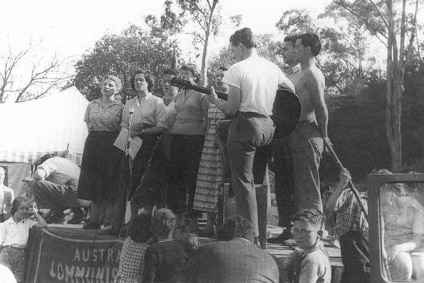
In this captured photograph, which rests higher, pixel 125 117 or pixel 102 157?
pixel 125 117

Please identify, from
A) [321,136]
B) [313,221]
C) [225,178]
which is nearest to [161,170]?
[225,178]

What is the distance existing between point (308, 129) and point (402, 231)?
2.11m

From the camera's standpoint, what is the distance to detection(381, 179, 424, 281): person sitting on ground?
7.70 feet

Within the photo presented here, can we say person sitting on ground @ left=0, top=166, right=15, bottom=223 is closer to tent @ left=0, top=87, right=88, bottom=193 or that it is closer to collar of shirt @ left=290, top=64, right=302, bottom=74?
collar of shirt @ left=290, top=64, right=302, bottom=74

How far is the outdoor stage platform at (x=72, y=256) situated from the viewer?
494 centimetres

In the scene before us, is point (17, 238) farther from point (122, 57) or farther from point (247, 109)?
point (122, 57)

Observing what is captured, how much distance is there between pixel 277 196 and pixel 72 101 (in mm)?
9103

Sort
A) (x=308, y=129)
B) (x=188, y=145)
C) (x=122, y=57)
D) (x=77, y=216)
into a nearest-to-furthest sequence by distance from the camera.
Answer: (x=308, y=129), (x=188, y=145), (x=77, y=216), (x=122, y=57)

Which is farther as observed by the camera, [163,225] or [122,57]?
[122,57]

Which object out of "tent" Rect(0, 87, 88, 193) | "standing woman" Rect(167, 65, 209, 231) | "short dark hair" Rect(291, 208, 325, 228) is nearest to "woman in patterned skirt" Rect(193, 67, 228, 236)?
"standing woman" Rect(167, 65, 209, 231)

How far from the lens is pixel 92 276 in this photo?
5031 mm

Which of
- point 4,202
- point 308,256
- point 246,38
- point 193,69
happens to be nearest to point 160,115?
point 193,69

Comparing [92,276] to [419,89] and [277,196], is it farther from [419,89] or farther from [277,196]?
[419,89]

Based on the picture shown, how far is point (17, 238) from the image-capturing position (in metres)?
5.60
